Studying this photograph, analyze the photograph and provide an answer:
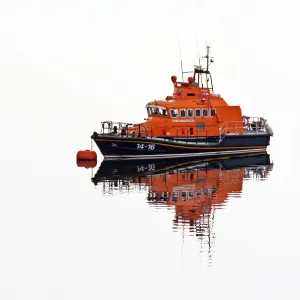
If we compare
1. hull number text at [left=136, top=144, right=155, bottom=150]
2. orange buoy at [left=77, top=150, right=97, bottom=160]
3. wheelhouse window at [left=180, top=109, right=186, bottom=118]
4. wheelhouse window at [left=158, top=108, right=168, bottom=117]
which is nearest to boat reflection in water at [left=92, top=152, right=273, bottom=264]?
hull number text at [left=136, top=144, right=155, bottom=150]

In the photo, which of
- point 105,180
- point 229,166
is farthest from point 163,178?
point 229,166

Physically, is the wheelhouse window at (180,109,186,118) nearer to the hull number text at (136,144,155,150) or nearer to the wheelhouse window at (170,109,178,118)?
the wheelhouse window at (170,109,178,118)

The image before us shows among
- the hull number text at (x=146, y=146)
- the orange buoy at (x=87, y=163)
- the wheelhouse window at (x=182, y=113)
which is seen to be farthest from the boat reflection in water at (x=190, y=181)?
the wheelhouse window at (x=182, y=113)

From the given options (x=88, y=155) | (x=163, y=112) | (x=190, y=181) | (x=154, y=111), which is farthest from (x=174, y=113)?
(x=190, y=181)

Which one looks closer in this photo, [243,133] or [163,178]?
[163,178]

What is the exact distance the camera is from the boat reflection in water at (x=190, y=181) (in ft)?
101

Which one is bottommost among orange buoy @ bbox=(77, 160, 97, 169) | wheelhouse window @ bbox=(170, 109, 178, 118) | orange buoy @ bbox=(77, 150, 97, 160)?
orange buoy @ bbox=(77, 160, 97, 169)

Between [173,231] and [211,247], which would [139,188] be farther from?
[211,247]

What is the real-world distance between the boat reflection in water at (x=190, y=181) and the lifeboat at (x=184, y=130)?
0.91 metres

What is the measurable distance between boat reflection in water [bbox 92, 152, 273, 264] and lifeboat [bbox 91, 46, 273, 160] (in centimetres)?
91

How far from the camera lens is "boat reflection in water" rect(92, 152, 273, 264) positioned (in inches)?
1209

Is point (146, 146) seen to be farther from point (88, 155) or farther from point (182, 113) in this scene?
point (88, 155)

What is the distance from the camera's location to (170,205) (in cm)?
3359

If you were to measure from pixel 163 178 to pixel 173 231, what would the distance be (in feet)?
44.0
